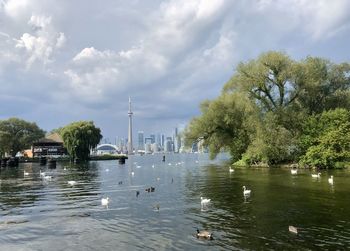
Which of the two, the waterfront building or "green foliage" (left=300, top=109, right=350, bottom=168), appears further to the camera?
the waterfront building

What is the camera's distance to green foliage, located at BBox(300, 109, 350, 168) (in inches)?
2795

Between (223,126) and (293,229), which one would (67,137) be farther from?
(293,229)

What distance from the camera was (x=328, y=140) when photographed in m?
71.8

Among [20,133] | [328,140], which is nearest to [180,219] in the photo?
[328,140]

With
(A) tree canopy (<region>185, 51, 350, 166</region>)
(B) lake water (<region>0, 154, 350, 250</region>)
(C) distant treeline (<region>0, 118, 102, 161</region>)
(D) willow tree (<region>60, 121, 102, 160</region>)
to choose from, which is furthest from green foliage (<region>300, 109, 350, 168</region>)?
(C) distant treeline (<region>0, 118, 102, 161</region>)

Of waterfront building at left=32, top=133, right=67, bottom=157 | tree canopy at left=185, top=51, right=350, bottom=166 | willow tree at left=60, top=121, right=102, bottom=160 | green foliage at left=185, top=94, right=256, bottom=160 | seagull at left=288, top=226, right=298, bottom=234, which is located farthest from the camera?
waterfront building at left=32, top=133, right=67, bottom=157

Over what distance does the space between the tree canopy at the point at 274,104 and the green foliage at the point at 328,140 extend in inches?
91.2

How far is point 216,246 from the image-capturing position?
2098 cm

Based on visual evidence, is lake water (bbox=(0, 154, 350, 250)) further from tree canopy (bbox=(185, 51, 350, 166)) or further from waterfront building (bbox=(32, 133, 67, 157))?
waterfront building (bbox=(32, 133, 67, 157))

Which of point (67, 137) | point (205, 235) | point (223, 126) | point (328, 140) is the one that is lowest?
point (205, 235)

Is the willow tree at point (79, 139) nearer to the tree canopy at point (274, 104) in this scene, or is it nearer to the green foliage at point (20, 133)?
the green foliage at point (20, 133)

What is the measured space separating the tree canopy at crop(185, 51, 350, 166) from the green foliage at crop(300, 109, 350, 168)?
7.60ft

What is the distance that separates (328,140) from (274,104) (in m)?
16.7

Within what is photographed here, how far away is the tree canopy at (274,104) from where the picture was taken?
262 ft
